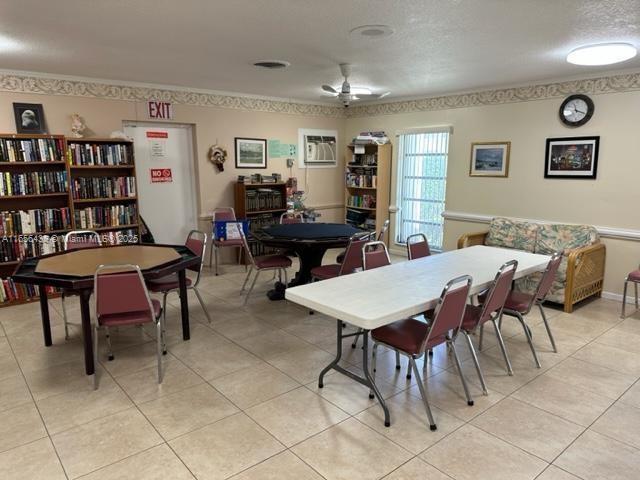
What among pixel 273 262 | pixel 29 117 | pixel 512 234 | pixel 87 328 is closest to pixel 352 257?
pixel 273 262

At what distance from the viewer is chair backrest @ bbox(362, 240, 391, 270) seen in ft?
11.8

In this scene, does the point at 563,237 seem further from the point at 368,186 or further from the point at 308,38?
the point at 308,38

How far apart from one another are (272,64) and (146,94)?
6.99 ft

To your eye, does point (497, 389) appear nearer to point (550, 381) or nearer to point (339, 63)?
point (550, 381)

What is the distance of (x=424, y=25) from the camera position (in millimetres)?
3113

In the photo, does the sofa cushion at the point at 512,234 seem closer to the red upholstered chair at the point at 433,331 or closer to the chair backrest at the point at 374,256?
the chair backrest at the point at 374,256

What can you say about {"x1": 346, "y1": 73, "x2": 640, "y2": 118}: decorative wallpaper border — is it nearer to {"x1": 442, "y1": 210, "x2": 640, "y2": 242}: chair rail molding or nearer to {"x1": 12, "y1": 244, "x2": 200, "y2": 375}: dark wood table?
{"x1": 442, "y1": 210, "x2": 640, "y2": 242}: chair rail molding

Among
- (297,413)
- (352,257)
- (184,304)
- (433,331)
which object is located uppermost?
(352,257)

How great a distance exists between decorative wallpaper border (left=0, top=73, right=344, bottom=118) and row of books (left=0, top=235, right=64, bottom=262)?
1.62 metres

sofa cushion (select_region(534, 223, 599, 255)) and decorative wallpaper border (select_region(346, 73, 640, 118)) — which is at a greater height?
decorative wallpaper border (select_region(346, 73, 640, 118))

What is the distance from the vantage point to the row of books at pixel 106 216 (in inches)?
202

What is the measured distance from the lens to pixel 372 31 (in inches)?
127

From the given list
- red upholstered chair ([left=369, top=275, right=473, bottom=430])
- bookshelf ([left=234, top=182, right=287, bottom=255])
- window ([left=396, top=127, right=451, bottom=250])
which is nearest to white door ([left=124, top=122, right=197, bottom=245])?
bookshelf ([left=234, top=182, right=287, bottom=255])

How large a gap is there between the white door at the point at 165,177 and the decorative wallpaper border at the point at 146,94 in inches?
14.7
